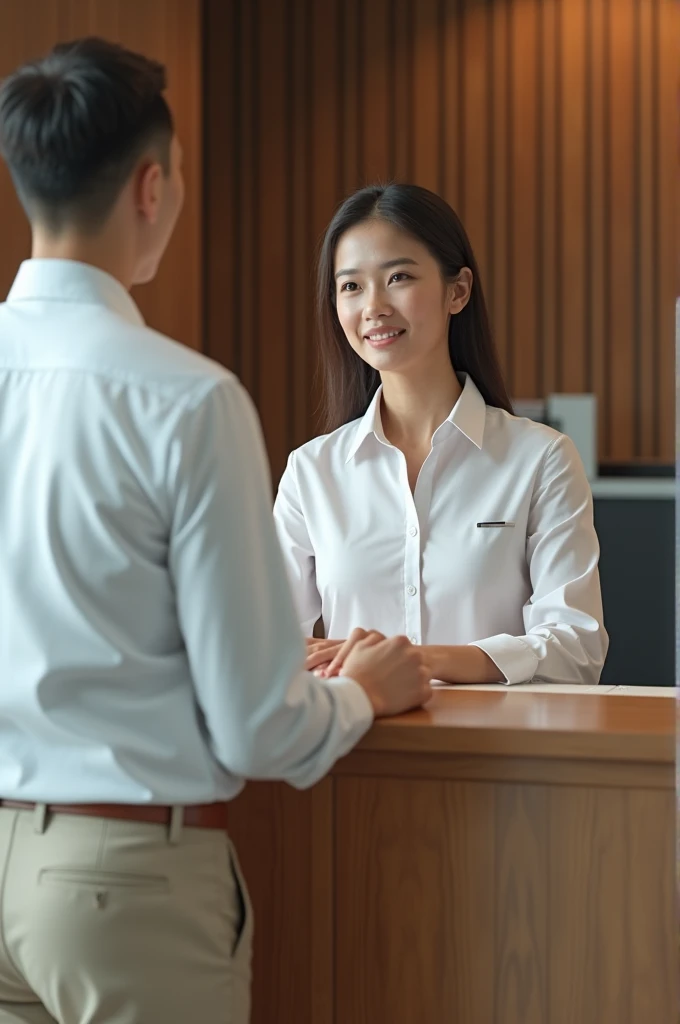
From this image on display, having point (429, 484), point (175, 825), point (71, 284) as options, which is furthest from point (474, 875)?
point (429, 484)

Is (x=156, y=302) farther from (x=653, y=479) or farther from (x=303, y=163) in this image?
(x=653, y=479)

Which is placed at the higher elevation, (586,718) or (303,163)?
(303,163)

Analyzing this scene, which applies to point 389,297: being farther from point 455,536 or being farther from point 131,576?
point 131,576

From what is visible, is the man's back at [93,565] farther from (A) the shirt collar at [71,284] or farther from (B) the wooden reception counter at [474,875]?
(B) the wooden reception counter at [474,875]

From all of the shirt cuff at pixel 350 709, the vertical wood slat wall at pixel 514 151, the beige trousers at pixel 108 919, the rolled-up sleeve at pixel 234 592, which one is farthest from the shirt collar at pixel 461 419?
the vertical wood slat wall at pixel 514 151

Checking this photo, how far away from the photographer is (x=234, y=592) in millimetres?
1166

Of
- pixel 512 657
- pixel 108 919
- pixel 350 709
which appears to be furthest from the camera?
pixel 512 657

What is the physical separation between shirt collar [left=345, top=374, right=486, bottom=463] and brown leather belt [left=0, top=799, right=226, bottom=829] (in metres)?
1.31

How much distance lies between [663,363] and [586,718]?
5283 mm

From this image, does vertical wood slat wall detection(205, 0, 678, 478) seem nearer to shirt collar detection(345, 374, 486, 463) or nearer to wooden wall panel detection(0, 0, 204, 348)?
wooden wall panel detection(0, 0, 204, 348)

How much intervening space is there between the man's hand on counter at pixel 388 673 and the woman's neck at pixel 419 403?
0.96 meters

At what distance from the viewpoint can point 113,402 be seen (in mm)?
1152

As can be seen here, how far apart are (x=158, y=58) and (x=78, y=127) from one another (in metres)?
4.34

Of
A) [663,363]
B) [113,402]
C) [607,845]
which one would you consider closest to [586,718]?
[607,845]
